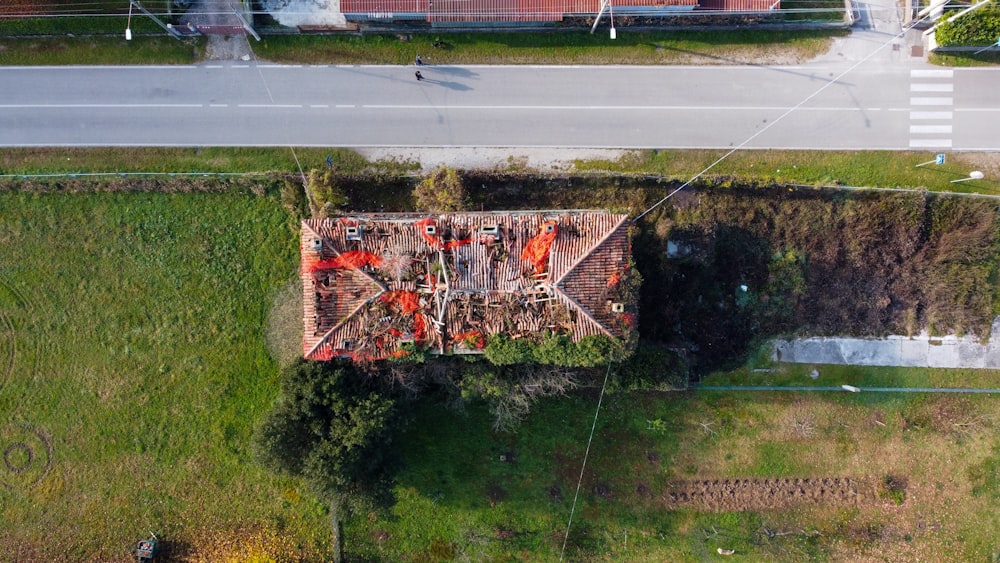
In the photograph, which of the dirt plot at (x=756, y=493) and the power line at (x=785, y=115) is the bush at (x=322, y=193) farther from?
the dirt plot at (x=756, y=493)

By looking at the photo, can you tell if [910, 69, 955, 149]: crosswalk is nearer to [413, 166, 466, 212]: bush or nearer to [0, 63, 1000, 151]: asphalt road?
[0, 63, 1000, 151]: asphalt road

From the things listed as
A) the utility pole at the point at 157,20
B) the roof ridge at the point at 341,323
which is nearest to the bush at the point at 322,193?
the roof ridge at the point at 341,323

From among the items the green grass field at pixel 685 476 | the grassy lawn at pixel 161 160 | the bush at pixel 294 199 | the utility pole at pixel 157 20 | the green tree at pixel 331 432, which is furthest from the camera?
the green grass field at pixel 685 476

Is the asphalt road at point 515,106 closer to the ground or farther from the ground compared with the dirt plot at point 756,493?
farther from the ground

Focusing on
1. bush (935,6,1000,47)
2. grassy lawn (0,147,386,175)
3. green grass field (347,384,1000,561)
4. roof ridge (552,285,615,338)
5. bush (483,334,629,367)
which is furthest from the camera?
green grass field (347,384,1000,561)

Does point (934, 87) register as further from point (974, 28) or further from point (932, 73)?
point (974, 28)

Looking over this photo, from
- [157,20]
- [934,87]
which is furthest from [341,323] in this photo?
[934,87]

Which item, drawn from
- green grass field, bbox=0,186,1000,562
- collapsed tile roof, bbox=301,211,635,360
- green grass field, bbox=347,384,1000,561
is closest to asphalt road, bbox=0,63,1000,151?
green grass field, bbox=0,186,1000,562
